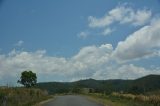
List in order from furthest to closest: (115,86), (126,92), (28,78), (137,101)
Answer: (115,86)
(28,78)
(126,92)
(137,101)

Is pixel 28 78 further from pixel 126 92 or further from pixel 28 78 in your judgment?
pixel 126 92

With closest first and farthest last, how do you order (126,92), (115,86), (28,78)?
1. (126,92)
2. (28,78)
3. (115,86)

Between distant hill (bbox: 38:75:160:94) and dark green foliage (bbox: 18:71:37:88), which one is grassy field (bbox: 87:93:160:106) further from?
dark green foliage (bbox: 18:71:37:88)

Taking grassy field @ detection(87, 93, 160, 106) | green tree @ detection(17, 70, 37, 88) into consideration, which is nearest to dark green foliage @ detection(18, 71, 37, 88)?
green tree @ detection(17, 70, 37, 88)

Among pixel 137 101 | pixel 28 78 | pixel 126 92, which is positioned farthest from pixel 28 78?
pixel 137 101

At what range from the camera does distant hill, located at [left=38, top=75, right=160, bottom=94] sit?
84.7 m

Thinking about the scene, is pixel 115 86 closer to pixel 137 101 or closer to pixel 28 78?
pixel 28 78

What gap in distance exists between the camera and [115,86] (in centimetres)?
15325

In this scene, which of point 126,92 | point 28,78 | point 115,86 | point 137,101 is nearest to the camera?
point 137,101

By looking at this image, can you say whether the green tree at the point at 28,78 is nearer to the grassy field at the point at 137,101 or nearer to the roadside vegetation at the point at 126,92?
the roadside vegetation at the point at 126,92

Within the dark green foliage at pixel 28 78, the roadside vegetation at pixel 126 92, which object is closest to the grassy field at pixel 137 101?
the roadside vegetation at pixel 126 92

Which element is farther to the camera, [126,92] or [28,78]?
[28,78]

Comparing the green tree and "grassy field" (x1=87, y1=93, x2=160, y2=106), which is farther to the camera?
the green tree

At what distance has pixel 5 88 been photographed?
3944cm
